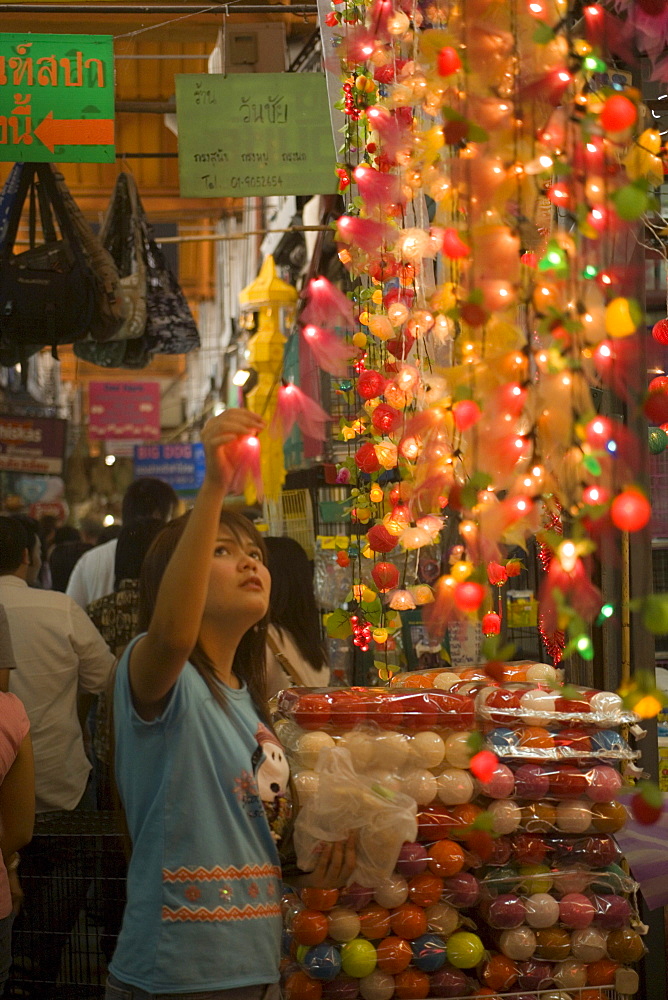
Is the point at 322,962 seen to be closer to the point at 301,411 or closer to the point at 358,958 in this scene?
the point at 358,958

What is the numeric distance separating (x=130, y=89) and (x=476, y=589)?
27.2 ft

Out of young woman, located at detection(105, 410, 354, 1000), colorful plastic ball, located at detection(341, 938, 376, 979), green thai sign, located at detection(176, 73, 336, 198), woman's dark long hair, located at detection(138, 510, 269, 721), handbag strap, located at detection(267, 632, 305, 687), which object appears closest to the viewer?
young woman, located at detection(105, 410, 354, 1000)

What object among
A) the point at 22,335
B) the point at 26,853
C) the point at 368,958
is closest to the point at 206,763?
the point at 368,958

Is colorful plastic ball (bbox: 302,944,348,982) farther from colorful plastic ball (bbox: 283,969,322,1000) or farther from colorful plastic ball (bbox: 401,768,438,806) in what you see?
colorful plastic ball (bbox: 401,768,438,806)

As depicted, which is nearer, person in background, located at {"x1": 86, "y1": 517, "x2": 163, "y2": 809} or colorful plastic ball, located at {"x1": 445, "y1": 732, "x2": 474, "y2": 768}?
colorful plastic ball, located at {"x1": 445, "y1": 732, "x2": 474, "y2": 768}

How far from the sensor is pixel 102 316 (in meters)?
5.43

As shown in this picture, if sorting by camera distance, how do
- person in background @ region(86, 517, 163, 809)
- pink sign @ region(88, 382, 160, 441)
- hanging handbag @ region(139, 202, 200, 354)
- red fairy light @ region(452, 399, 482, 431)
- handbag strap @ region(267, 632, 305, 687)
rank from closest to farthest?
red fairy light @ region(452, 399, 482, 431), handbag strap @ region(267, 632, 305, 687), person in background @ region(86, 517, 163, 809), hanging handbag @ region(139, 202, 200, 354), pink sign @ region(88, 382, 160, 441)

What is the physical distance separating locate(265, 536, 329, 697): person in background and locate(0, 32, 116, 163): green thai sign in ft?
7.30

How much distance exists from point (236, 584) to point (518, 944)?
1.03 metres

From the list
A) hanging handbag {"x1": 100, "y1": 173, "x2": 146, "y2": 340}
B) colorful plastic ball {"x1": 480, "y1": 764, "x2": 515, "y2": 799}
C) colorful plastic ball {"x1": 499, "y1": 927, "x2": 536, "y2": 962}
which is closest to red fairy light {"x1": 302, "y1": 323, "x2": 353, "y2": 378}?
colorful plastic ball {"x1": 480, "y1": 764, "x2": 515, "y2": 799}

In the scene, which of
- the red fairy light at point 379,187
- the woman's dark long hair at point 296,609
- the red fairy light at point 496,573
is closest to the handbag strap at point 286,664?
the woman's dark long hair at point 296,609

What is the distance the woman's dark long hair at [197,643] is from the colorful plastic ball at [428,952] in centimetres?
59

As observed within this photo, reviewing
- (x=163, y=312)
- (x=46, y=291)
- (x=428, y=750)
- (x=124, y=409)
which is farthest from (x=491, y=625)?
(x=124, y=409)

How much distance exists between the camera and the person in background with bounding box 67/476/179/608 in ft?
17.1
